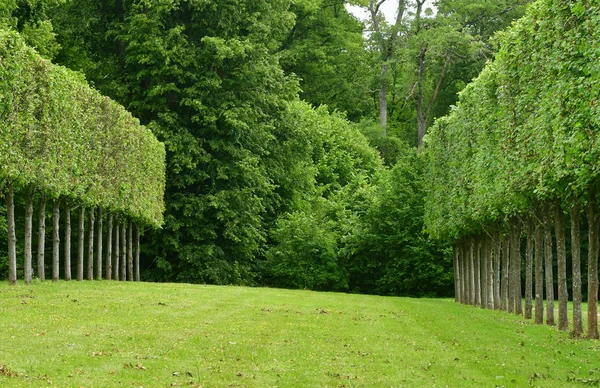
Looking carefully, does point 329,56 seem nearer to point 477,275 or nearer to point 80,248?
point 477,275

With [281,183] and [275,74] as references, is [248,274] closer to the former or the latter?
[281,183]

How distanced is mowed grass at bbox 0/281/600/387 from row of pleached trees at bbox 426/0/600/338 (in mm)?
2751

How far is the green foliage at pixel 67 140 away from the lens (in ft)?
76.5

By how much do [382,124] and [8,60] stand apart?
49205 millimetres

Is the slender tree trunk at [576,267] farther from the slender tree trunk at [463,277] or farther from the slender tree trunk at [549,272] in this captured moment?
the slender tree trunk at [463,277]

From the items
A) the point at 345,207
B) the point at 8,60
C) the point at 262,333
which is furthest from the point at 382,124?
the point at 262,333

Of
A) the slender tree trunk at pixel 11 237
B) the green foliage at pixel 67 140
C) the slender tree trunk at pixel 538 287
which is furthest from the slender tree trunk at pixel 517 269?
the slender tree trunk at pixel 11 237

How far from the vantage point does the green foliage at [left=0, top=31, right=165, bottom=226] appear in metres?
23.3

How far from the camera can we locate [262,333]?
56.9 ft

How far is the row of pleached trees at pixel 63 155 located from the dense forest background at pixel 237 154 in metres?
4.69

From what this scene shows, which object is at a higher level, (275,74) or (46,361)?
(275,74)

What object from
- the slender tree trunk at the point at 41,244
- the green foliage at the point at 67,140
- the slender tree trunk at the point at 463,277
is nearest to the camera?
the green foliage at the point at 67,140

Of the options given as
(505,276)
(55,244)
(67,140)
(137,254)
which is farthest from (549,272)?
(137,254)

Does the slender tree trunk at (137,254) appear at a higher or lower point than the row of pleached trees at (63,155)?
lower
